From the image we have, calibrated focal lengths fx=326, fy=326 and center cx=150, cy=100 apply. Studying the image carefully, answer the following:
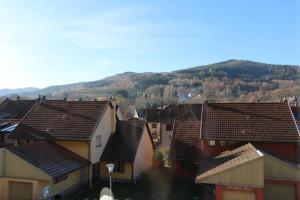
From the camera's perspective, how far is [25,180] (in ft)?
71.9

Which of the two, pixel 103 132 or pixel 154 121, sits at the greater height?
pixel 103 132

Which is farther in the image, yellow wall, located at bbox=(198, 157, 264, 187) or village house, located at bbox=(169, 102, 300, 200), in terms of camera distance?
village house, located at bbox=(169, 102, 300, 200)

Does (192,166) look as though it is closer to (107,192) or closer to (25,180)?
(107,192)

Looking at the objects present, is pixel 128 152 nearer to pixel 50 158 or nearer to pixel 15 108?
pixel 50 158

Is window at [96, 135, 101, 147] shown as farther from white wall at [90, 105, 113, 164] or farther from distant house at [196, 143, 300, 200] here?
distant house at [196, 143, 300, 200]

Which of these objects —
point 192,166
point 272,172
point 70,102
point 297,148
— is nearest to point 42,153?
point 70,102

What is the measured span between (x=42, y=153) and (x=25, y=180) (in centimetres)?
273

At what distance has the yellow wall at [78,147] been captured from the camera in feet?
87.8

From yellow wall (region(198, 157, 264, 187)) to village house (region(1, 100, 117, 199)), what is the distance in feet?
35.0

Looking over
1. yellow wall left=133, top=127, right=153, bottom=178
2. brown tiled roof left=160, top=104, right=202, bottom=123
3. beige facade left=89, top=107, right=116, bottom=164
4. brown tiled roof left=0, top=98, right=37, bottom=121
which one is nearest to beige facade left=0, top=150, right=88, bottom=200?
beige facade left=89, top=107, right=116, bottom=164

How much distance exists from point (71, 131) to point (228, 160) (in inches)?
516

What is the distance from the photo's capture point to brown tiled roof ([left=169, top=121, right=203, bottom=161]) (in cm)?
2914

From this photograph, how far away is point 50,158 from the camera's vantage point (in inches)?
945

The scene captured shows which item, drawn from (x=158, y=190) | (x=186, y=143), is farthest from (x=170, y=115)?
(x=158, y=190)
